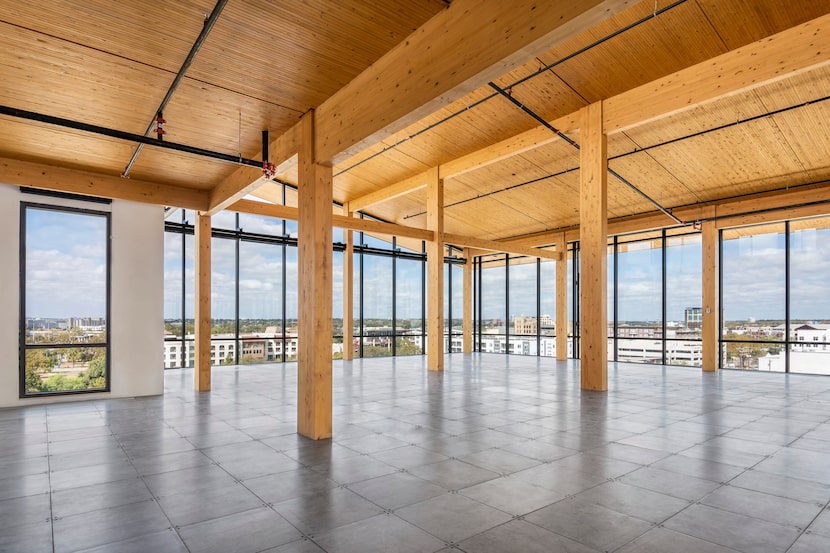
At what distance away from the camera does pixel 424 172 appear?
1367cm

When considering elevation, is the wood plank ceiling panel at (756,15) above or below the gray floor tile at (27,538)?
above

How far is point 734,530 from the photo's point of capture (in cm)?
317

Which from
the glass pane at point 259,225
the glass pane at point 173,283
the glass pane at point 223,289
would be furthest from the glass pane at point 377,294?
the glass pane at point 173,283

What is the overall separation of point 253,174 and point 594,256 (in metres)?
6.31

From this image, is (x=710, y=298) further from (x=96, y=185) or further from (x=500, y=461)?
(x=96, y=185)

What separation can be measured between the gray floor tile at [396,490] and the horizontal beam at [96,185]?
A: 22.9 feet

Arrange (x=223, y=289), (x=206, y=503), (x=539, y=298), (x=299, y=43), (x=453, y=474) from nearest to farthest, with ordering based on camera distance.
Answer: (x=206, y=503) < (x=453, y=474) < (x=299, y=43) < (x=223, y=289) < (x=539, y=298)

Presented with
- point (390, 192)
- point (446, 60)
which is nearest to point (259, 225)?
point (390, 192)

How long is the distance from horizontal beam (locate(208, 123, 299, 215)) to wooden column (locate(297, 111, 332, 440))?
1.39 ft

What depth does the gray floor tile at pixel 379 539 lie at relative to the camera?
2906 millimetres

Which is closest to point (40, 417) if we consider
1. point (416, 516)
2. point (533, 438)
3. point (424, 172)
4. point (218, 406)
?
point (218, 406)

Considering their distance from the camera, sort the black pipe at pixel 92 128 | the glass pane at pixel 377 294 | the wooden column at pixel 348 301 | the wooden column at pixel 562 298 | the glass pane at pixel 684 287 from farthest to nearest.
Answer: the glass pane at pixel 377 294 → the wooden column at pixel 562 298 → the wooden column at pixel 348 301 → the glass pane at pixel 684 287 → the black pipe at pixel 92 128

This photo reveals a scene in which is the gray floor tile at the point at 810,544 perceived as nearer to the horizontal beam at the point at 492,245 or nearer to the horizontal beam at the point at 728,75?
the horizontal beam at the point at 728,75

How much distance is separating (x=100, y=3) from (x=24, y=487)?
4110 millimetres
